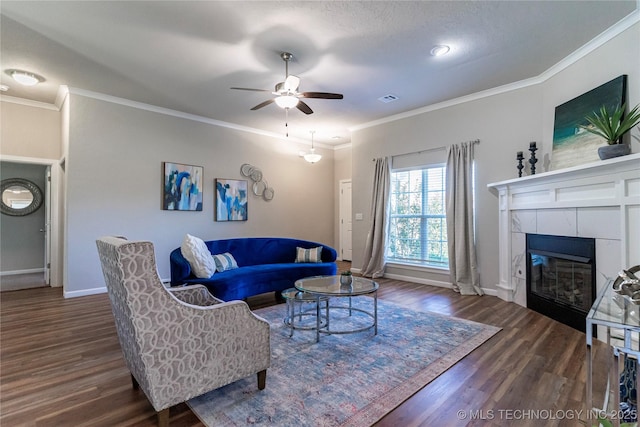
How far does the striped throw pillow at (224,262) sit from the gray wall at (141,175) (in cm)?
164

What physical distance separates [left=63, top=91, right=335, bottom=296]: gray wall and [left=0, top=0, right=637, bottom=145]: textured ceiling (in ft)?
1.92

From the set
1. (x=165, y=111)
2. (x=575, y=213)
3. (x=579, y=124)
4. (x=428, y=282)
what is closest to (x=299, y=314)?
(x=428, y=282)

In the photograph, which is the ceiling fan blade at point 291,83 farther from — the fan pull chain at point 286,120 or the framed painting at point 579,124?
the framed painting at point 579,124

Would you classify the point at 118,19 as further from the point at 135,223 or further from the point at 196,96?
the point at 135,223

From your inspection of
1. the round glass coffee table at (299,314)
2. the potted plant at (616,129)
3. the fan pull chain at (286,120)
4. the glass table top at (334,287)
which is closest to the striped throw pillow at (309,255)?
the glass table top at (334,287)

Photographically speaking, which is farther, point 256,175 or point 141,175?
point 256,175

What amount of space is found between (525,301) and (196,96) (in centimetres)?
551

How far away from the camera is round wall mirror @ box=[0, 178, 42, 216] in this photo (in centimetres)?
589

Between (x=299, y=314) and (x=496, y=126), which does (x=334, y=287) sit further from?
(x=496, y=126)

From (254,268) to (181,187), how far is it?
2371 millimetres

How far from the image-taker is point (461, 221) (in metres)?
4.67

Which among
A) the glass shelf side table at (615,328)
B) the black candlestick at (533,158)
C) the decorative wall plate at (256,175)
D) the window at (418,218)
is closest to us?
the glass shelf side table at (615,328)

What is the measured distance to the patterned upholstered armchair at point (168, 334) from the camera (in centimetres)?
150

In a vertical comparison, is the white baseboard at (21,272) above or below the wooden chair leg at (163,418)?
below
